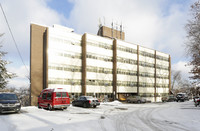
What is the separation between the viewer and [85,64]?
3509 centimetres

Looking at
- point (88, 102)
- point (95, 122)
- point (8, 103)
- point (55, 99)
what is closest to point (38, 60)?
point (88, 102)

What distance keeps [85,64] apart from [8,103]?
23427 millimetres

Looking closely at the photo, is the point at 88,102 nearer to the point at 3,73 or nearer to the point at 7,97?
the point at 7,97

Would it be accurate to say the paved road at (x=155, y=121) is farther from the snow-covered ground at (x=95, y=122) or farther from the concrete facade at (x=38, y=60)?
the concrete facade at (x=38, y=60)

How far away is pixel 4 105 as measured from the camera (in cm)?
1203

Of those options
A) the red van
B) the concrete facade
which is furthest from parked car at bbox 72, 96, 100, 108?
the concrete facade

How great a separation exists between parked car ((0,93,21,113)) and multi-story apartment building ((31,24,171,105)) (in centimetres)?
1738

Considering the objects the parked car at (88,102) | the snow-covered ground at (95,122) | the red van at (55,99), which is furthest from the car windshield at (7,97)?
the parked car at (88,102)

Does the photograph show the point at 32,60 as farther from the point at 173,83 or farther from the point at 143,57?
the point at 173,83

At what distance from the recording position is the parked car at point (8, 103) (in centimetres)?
1201

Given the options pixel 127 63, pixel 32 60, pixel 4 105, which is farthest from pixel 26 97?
pixel 4 105

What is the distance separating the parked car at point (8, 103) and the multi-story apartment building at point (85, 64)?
1738cm

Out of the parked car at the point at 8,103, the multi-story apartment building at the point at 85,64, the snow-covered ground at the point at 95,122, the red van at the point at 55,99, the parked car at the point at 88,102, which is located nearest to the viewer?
the snow-covered ground at the point at 95,122

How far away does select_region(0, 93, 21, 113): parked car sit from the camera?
12008mm
